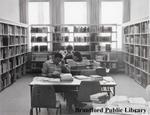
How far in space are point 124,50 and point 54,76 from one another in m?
6.71

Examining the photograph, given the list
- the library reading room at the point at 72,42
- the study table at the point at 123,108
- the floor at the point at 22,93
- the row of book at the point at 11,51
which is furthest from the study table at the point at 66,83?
the row of book at the point at 11,51

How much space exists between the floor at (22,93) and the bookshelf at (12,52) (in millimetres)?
304

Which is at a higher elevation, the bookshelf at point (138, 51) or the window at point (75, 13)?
the window at point (75, 13)

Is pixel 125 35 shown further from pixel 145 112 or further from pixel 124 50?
pixel 145 112

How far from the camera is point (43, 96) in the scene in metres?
4.14

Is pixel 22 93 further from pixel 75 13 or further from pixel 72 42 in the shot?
pixel 75 13

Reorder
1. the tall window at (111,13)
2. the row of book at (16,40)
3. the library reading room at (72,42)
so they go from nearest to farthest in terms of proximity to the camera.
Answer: the library reading room at (72,42)
the row of book at (16,40)
the tall window at (111,13)

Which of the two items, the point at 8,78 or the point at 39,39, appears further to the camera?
the point at 39,39

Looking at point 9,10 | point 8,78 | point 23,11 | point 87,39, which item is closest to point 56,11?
point 23,11

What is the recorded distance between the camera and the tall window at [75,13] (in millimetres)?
11734

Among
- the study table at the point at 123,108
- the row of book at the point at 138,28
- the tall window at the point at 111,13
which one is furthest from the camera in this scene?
the tall window at the point at 111,13

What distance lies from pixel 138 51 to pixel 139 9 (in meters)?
1.94

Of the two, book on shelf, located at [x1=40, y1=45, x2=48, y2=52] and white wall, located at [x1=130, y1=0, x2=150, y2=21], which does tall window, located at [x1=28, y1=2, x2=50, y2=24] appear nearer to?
book on shelf, located at [x1=40, y1=45, x2=48, y2=52]

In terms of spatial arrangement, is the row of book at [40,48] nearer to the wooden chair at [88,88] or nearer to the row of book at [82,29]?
the row of book at [82,29]
